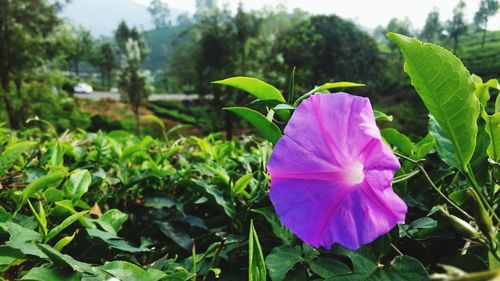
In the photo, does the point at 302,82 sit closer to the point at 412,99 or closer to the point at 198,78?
the point at 198,78

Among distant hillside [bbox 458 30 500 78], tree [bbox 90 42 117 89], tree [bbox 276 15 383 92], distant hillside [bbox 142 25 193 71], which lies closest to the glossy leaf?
tree [bbox 276 15 383 92]

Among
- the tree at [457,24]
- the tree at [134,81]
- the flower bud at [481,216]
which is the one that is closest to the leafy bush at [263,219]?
the flower bud at [481,216]

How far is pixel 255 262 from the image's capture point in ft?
1.59

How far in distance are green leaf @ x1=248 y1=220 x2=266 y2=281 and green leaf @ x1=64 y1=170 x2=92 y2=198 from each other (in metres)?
0.41

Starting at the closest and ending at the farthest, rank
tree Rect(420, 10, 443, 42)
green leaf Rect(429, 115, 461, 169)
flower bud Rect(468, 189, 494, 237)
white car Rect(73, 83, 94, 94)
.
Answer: flower bud Rect(468, 189, 494, 237) → green leaf Rect(429, 115, 461, 169) → white car Rect(73, 83, 94, 94) → tree Rect(420, 10, 443, 42)

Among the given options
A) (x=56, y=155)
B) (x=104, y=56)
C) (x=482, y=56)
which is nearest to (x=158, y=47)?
(x=104, y=56)

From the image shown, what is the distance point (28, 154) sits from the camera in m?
1.14

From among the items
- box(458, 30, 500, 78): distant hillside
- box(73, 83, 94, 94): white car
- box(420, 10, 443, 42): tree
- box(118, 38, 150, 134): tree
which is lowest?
box(73, 83, 94, 94): white car

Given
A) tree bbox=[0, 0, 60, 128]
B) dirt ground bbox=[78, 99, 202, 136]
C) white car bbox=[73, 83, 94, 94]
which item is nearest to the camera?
tree bbox=[0, 0, 60, 128]

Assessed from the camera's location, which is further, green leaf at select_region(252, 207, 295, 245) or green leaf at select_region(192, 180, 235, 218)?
green leaf at select_region(192, 180, 235, 218)

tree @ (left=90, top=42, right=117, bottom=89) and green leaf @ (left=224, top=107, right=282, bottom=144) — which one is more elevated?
green leaf @ (left=224, top=107, right=282, bottom=144)

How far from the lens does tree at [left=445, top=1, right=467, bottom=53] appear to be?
51406 mm

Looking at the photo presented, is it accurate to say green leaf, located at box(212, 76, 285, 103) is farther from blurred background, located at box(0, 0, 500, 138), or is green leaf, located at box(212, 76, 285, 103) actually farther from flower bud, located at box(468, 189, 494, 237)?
blurred background, located at box(0, 0, 500, 138)

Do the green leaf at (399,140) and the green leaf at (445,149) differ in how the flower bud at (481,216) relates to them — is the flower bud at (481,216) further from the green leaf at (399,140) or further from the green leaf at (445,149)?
the green leaf at (399,140)
